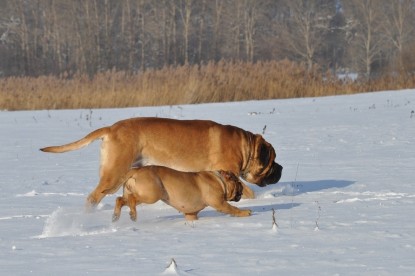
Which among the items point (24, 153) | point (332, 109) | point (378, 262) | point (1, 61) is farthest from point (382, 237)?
point (1, 61)

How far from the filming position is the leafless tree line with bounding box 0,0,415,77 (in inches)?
1928

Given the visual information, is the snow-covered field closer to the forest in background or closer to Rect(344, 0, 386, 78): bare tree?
the forest in background

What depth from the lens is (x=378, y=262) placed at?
4.01m

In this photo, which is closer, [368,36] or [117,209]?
[117,209]

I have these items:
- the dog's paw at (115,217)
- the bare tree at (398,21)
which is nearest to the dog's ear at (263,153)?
the dog's paw at (115,217)

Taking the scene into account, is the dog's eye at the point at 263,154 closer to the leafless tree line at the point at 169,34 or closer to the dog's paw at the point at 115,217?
the dog's paw at the point at 115,217

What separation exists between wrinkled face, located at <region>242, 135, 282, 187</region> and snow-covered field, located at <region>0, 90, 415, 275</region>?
0.56 feet

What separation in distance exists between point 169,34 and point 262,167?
4501 cm

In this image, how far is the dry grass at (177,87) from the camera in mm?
19109

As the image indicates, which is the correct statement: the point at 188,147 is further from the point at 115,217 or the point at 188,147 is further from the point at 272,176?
the point at 115,217

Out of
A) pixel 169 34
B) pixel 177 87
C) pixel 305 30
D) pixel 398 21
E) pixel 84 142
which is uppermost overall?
pixel 84 142

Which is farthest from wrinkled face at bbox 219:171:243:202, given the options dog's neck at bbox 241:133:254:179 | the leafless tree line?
the leafless tree line

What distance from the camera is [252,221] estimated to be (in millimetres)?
5383

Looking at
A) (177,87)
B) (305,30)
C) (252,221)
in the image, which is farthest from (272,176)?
(305,30)
